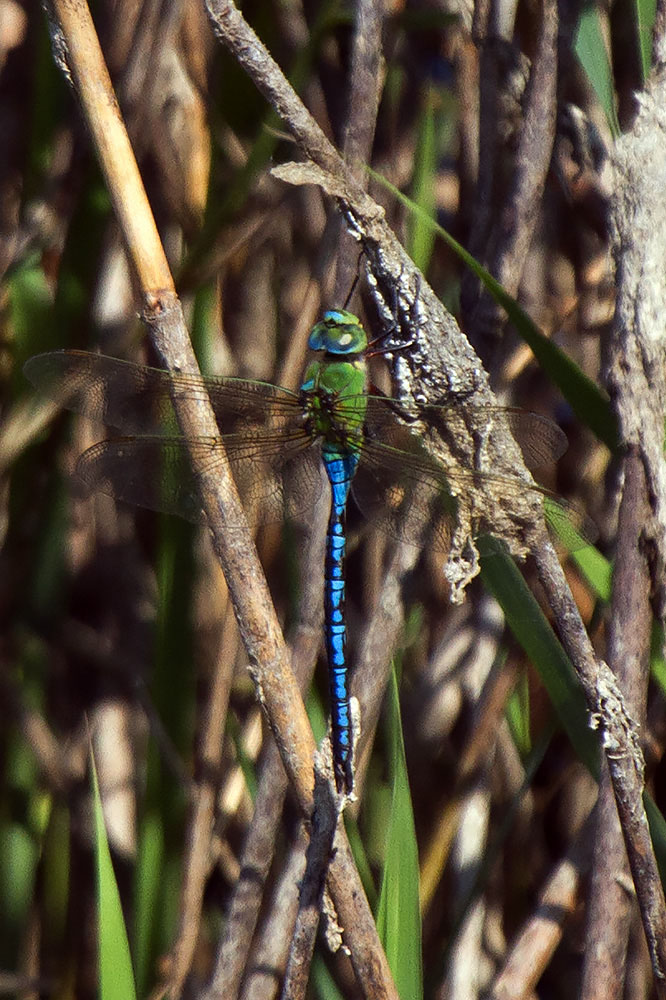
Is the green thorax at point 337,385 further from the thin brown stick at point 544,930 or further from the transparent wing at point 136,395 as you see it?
the thin brown stick at point 544,930

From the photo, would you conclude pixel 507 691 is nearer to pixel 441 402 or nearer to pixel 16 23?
pixel 441 402

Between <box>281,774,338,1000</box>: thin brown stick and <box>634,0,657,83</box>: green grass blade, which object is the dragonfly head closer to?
<box>634,0,657,83</box>: green grass blade

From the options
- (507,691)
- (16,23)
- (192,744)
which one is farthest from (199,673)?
(16,23)

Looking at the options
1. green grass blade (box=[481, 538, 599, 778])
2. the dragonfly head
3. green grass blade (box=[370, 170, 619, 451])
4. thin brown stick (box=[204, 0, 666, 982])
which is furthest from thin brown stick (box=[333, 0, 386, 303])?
green grass blade (box=[481, 538, 599, 778])

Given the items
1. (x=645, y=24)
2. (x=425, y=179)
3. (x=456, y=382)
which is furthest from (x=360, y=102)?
(x=456, y=382)

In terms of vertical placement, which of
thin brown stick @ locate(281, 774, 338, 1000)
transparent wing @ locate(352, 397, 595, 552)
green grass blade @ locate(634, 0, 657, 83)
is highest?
green grass blade @ locate(634, 0, 657, 83)

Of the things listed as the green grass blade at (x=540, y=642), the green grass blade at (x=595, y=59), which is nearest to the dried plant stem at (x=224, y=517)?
the green grass blade at (x=540, y=642)

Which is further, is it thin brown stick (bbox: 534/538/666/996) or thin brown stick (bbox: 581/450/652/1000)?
thin brown stick (bbox: 581/450/652/1000)
